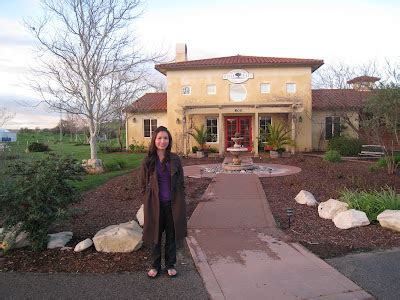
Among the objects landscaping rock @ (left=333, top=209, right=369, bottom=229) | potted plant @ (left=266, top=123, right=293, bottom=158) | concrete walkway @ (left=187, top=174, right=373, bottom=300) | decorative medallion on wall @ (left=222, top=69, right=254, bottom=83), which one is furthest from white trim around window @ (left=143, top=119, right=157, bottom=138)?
landscaping rock @ (left=333, top=209, right=369, bottom=229)

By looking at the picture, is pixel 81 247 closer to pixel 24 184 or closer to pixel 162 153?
pixel 24 184

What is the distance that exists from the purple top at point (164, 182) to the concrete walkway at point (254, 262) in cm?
97

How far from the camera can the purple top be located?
4.55 m

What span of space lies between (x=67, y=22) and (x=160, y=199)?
12.3 meters

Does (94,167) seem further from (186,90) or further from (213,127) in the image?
(213,127)

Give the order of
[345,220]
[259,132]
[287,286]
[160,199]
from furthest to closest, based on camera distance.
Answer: [259,132] < [345,220] < [160,199] < [287,286]

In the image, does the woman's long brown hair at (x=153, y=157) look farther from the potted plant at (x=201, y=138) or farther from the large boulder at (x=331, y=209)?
the potted plant at (x=201, y=138)

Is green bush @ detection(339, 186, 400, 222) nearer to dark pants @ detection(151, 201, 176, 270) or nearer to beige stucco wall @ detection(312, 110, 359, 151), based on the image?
dark pants @ detection(151, 201, 176, 270)

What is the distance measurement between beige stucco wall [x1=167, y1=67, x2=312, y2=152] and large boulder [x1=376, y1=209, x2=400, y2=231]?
53.3 ft

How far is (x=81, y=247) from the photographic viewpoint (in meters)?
5.32

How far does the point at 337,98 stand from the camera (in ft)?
83.5

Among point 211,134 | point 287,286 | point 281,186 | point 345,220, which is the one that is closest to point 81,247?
point 287,286

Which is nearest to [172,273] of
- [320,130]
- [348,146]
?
[348,146]

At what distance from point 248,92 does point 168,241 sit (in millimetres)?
19439
